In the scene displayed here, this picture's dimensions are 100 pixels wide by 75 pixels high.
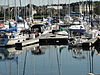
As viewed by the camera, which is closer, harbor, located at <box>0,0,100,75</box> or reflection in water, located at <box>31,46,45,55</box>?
harbor, located at <box>0,0,100,75</box>

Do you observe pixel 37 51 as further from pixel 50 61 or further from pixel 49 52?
pixel 50 61

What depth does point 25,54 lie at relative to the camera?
1314 inches

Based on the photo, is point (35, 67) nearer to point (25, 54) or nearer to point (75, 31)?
point (25, 54)

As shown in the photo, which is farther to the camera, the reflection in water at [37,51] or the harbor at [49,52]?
the reflection in water at [37,51]

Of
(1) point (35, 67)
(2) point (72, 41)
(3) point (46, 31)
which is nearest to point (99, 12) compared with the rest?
(3) point (46, 31)

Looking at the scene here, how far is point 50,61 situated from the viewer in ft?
94.9

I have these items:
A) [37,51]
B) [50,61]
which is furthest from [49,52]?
[50,61]

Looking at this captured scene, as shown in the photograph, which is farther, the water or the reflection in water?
the reflection in water

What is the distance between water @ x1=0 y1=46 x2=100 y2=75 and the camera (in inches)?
926

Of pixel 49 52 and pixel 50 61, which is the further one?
pixel 49 52

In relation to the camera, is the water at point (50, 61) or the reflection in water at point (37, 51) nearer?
the water at point (50, 61)

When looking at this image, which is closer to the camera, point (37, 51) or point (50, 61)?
point (50, 61)

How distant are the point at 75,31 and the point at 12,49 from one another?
10.5m

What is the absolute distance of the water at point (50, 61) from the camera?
23531mm
